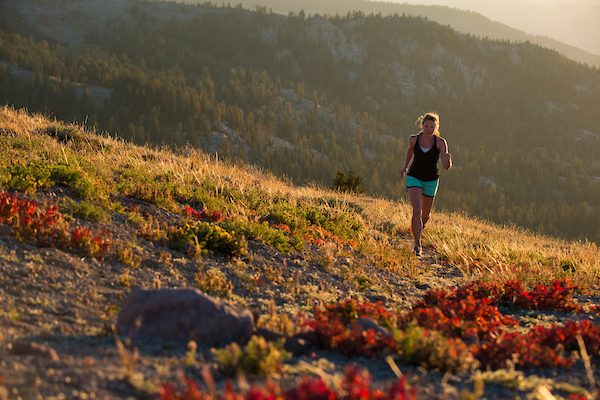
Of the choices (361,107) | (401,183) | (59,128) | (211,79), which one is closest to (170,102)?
(211,79)

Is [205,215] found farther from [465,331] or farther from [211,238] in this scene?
[465,331]

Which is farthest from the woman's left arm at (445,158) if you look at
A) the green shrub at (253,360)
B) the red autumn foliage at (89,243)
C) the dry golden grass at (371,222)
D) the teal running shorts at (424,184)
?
the green shrub at (253,360)

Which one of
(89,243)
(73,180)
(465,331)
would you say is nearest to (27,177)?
(73,180)

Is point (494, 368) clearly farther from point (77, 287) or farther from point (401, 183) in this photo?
point (401, 183)

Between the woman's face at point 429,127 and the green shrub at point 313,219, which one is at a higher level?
the woman's face at point 429,127

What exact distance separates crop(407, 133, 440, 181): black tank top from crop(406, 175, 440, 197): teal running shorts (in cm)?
7

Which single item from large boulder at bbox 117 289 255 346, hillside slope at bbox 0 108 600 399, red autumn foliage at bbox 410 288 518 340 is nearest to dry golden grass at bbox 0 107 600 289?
hillside slope at bbox 0 108 600 399

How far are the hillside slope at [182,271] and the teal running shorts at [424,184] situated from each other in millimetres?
1299

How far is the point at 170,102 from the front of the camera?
380ft

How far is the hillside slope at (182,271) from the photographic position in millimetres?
3732

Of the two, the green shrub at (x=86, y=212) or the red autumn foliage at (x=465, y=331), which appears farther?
the green shrub at (x=86, y=212)

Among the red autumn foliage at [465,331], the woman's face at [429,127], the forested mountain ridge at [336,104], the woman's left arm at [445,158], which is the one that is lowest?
the forested mountain ridge at [336,104]

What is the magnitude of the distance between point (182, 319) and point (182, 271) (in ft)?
8.46

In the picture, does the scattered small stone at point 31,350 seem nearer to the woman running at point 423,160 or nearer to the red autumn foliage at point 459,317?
the red autumn foliage at point 459,317
